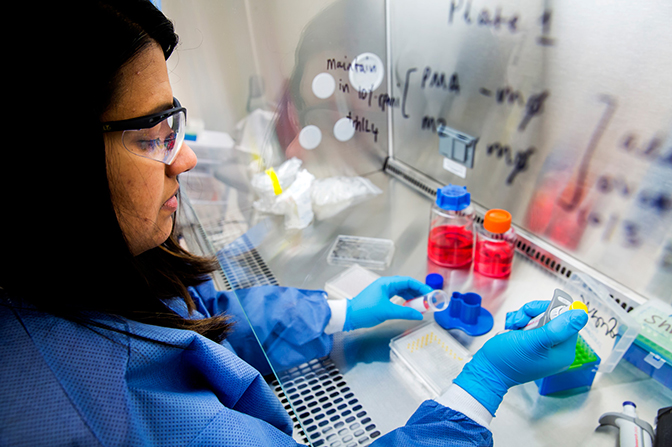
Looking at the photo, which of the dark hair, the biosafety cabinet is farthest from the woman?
the biosafety cabinet

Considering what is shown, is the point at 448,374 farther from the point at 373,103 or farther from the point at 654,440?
the point at 373,103

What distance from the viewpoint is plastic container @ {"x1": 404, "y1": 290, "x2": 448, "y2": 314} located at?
3.11ft

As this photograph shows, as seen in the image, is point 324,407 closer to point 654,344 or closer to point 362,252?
point 362,252

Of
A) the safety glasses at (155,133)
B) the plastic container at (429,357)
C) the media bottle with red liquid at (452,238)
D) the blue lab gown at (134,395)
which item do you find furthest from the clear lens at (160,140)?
the media bottle with red liquid at (452,238)

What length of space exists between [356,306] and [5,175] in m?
0.71

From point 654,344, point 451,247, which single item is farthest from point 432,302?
point 654,344

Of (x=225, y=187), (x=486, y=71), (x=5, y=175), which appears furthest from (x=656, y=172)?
(x=225, y=187)

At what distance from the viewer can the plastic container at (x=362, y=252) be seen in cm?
121

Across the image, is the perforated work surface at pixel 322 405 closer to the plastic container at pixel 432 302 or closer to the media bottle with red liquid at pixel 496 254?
the plastic container at pixel 432 302

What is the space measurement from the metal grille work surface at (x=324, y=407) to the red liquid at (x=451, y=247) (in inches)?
18.3

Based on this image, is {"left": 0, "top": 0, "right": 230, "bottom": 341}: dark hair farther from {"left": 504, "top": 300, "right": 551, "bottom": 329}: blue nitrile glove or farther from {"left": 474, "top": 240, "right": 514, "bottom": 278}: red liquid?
{"left": 474, "top": 240, "right": 514, "bottom": 278}: red liquid

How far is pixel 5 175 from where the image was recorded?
463mm

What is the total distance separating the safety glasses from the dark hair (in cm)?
4

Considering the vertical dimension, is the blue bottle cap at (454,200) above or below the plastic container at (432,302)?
above
